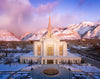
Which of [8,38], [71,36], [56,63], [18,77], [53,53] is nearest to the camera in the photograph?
[18,77]

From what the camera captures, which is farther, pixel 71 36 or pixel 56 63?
pixel 71 36

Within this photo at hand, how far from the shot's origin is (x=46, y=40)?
2583 cm

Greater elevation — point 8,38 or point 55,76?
point 8,38

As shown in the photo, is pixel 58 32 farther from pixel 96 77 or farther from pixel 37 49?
pixel 96 77

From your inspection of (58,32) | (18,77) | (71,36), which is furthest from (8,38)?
(18,77)

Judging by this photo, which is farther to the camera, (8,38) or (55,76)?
(8,38)

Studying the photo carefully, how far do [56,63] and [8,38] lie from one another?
136 meters

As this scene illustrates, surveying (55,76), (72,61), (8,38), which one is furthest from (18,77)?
(8,38)

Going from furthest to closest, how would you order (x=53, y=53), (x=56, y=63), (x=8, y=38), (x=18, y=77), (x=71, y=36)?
(x=71, y=36), (x=8, y=38), (x=53, y=53), (x=56, y=63), (x=18, y=77)

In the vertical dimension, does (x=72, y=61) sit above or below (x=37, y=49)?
below

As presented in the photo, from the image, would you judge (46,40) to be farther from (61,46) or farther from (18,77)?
(18,77)

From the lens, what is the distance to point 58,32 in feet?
510

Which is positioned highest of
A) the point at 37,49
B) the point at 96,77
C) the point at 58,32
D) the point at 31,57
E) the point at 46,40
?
the point at 58,32

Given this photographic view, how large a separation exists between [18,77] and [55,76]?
20.9ft
